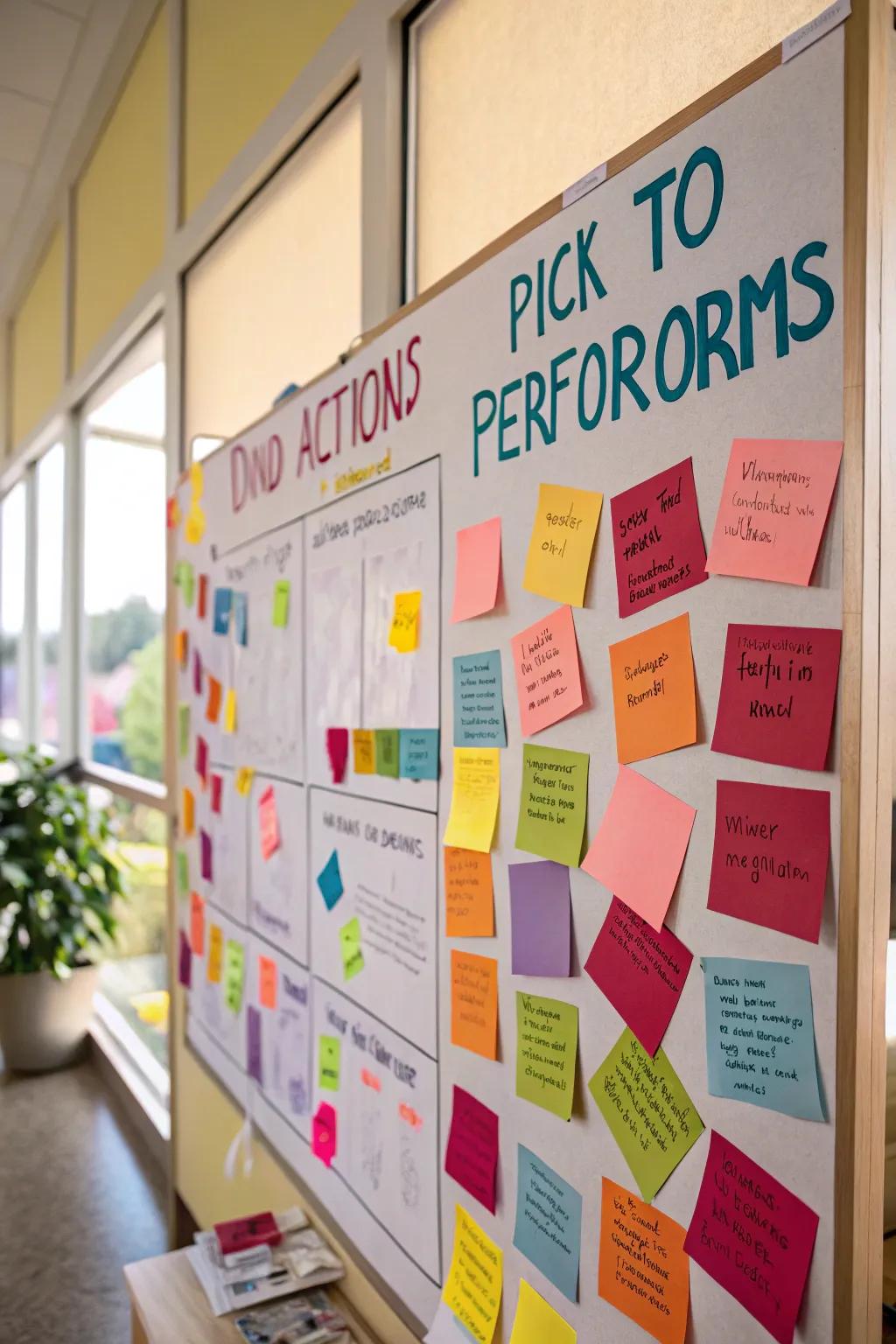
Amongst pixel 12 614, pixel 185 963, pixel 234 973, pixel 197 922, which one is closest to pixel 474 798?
pixel 234 973

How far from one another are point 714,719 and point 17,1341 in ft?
7.06

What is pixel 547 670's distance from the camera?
92 cm

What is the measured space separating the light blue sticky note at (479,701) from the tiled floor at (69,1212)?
1.77m

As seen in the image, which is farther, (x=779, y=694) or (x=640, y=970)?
(x=640, y=970)

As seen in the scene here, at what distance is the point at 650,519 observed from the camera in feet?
2.64

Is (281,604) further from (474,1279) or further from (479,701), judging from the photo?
(474,1279)

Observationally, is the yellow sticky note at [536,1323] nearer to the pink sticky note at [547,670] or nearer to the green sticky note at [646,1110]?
the green sticky note at [646,1110]

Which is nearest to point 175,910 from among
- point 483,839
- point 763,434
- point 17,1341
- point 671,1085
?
point 17,1341

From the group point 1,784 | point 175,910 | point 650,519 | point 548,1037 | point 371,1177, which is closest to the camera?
point 650,519

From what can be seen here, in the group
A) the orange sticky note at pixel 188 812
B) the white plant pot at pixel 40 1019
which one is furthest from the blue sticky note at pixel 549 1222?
the white plant pot at pixel 40 1019

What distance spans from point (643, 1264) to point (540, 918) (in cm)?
30

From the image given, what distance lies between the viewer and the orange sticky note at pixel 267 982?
1.62 m

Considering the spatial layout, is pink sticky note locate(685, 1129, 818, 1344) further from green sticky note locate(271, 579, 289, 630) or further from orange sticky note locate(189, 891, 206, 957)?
orange sticky note locate(189, 891, 206, 957)

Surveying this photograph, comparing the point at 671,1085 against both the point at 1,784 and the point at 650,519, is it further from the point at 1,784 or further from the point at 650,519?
the point at 1,784
